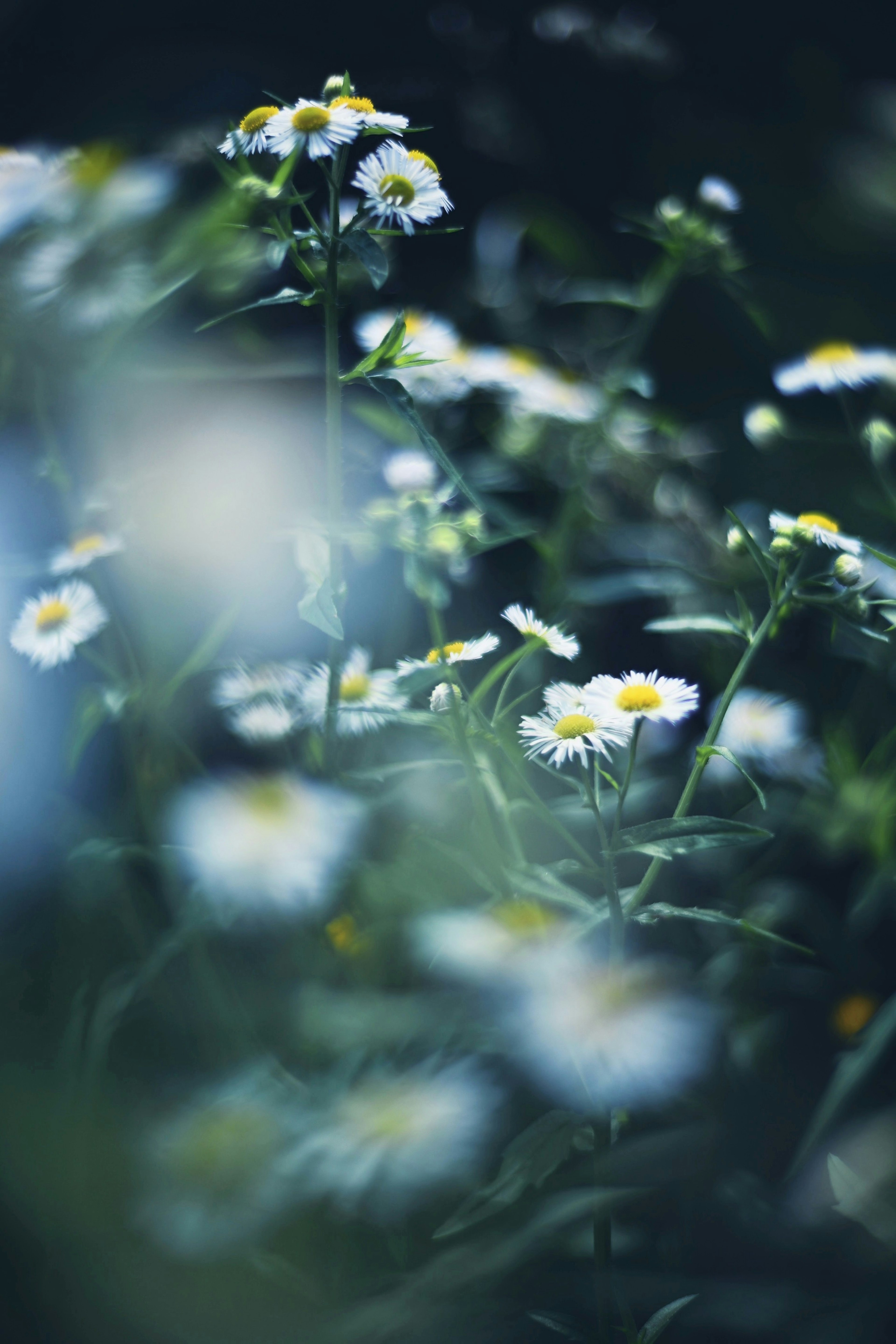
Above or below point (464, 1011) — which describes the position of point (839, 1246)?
below

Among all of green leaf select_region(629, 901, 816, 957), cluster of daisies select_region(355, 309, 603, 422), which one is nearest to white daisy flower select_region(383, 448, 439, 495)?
cluster of daisies select_region(355, 309, 603, 422)

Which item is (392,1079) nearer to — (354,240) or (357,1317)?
(357,1317)

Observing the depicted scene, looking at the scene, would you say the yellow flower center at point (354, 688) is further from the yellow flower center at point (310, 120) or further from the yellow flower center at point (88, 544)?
the yellow flower center at point (310, 120)

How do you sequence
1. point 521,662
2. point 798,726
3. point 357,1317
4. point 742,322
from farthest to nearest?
1. point 742,322
2. point 798,726
3. point 521,662
4. point 357,1317

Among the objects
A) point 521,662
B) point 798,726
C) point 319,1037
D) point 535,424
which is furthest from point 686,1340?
point 535,424

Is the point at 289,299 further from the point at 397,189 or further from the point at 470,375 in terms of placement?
the point at 470,375

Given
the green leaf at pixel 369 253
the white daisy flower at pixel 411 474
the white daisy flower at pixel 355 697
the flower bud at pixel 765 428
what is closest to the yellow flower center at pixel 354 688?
the white daisy flower at pixel 355 697
